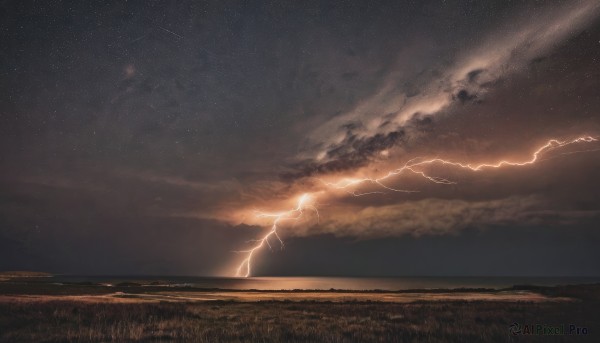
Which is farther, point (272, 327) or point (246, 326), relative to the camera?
point (246, 326)

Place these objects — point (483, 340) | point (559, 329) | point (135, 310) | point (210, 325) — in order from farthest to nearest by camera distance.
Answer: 1. point (135, 310)
2. point (210, 325)
3. point (559, 329)
4. point (483, 340)

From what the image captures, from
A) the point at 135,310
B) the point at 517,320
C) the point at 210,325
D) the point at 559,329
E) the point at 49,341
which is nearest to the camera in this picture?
the point at 49,341

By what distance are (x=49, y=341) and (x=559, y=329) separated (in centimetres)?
2272

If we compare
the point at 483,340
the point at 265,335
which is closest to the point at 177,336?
the point at 265,335

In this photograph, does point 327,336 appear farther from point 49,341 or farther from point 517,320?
point 517,320

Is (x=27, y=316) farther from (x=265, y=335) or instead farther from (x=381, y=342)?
(x=381, y=342)

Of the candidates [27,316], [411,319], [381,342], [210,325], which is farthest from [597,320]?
[27,316]

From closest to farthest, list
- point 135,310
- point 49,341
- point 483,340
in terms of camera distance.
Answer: point 49,341 → point 483,340 → point 135,310

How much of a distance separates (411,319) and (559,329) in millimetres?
7632

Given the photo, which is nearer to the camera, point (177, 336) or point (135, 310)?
point (177, 336)

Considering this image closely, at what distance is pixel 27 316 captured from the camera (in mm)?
21062

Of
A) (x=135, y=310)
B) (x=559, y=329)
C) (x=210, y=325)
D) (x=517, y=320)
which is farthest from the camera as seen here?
(x=135, y=310)

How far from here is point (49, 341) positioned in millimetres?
15258

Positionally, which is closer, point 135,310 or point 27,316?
point 27,316
